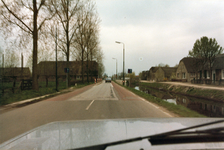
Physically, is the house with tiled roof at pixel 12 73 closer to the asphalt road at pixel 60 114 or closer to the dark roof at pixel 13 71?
the dark roof at pixel 13 71

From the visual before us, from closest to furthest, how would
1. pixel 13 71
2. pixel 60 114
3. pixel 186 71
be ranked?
pixel 60 114 < pixel 13 71 < pixel 186 71

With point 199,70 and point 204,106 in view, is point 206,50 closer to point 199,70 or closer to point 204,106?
point 199,70

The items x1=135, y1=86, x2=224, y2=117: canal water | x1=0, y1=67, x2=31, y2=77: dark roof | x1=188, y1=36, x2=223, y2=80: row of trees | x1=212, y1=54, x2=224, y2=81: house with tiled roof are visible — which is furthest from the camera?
x1=212, y1=54, x2=224, y2=81: house with tiled roof

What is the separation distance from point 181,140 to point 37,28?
19.4 metres

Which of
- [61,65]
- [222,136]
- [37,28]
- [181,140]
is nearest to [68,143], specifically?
[181,140]

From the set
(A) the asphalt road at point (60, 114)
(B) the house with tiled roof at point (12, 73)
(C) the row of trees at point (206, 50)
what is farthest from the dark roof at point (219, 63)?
(B) the house with tiled roof at point (12, 73)

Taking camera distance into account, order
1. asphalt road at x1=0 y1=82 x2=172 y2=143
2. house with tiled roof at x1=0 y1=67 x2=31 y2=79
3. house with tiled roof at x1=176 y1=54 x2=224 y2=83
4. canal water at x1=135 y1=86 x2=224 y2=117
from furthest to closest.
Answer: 1. house with tiled roof at x1=176 y1=54 x2=224 y2=83
2. house with tiled roof at x1=0 y1=67 x2=31 y2=79
3. canal water at x1=135 y1=86 x2=224 y2=117
4. asphalt road at x1=0 y1=82 x2=172 y2=143

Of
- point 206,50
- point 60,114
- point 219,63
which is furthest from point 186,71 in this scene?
point 60,114

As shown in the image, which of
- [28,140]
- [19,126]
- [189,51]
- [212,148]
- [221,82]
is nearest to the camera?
[212,148]

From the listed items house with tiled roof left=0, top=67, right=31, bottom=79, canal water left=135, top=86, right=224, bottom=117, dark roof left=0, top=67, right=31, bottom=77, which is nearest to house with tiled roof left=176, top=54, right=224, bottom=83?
canal water left=135, top=86, right=224, bottom=117

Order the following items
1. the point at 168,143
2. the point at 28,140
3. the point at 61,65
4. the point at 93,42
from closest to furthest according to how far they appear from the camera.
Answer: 1. the point at 168,143
2. the point at 28,140
3. the point at 93,42
4. the point at 61,65

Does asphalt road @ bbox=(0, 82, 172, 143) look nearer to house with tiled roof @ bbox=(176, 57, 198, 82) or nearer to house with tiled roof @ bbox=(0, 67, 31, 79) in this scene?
house with tiled roof @ bbox=(0, 67, 31, 79)

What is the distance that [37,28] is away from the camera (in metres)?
18.4

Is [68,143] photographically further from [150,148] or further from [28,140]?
[150,148]
